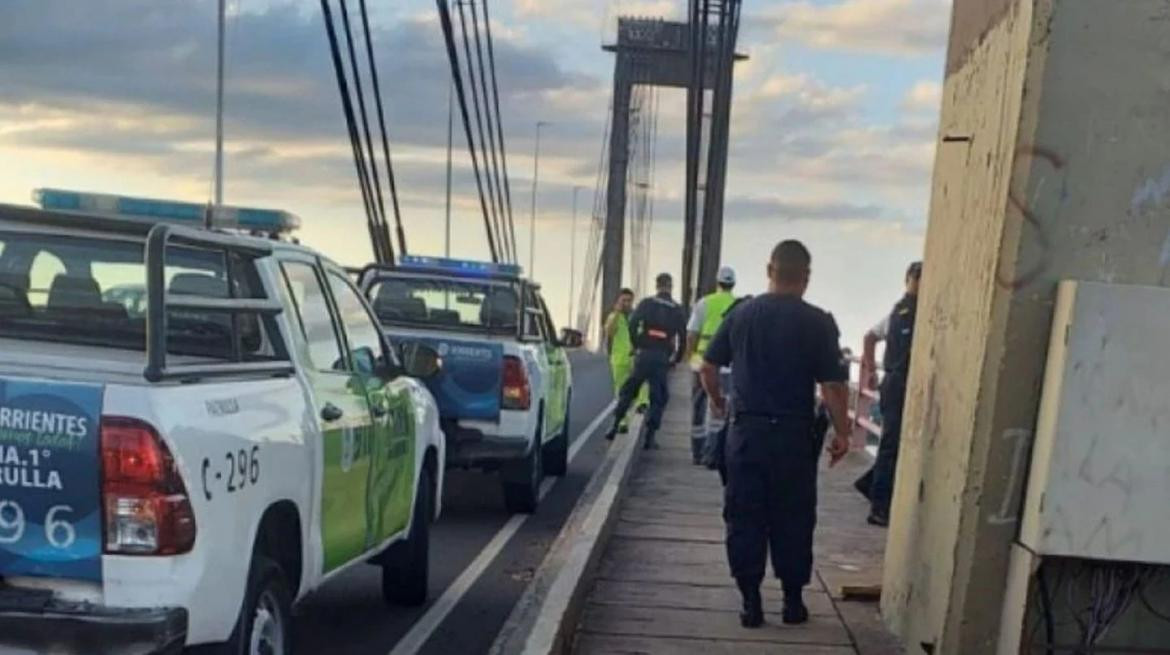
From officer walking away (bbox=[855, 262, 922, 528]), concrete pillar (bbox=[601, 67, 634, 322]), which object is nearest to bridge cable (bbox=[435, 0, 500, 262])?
officer walking away (bbox=[855, 262, 922, 528])

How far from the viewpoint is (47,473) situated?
4059mm

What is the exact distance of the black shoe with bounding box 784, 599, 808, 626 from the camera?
683cm

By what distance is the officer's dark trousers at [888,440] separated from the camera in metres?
9.68

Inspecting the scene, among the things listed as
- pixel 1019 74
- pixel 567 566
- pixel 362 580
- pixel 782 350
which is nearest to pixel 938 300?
pixel 782 350

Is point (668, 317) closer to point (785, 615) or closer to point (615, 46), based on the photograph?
point (785, 615)

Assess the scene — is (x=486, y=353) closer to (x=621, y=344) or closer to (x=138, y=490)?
(x=621, y=344)

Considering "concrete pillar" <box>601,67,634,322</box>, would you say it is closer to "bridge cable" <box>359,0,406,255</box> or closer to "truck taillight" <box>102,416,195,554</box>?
"bridge cable" <box>359,0,406,255</box>

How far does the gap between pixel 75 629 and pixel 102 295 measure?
1.89 meters

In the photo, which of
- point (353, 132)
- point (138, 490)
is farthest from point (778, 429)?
point (353, 132)

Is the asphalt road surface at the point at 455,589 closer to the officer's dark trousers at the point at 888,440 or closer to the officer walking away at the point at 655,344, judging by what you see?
the officer walking away at the point at 655,344

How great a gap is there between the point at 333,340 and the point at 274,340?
29.5 inches

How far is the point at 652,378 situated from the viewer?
14.9 metres

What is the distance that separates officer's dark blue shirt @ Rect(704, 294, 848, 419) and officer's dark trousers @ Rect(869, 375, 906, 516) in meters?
3.00

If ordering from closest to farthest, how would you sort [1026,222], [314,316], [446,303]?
[1026,222], [314,316], [446,303]
